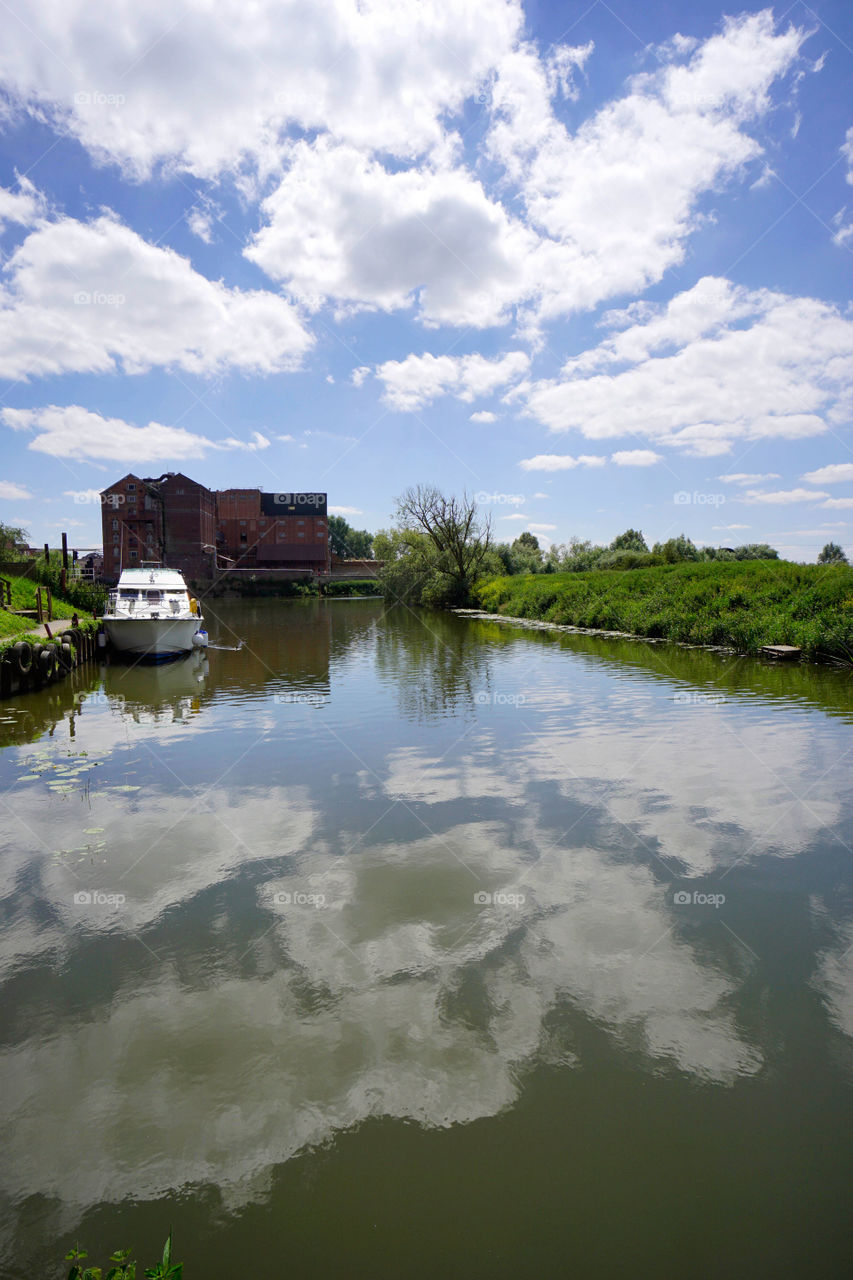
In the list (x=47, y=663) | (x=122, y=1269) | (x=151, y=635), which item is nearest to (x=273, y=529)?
(x=151, y=635)

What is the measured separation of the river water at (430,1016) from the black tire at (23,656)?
330 inches

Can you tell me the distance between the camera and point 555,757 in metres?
11.8

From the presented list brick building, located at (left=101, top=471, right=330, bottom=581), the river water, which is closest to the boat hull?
the river water

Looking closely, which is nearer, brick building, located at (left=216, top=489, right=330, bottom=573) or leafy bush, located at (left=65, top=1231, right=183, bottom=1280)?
leafy bush, located at (left=65, top=1231, right=183, bottom=1280)

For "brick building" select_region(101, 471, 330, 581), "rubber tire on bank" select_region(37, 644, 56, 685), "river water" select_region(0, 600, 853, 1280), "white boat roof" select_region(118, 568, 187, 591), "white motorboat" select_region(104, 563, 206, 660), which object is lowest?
"river water" select_region(0, 600, 853, 1280)

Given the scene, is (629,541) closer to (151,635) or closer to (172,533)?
(172,533)

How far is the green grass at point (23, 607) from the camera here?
858 inches

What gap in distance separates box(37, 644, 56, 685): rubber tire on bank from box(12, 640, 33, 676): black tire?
1.41 ft

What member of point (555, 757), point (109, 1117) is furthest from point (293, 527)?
point (109, 1117)

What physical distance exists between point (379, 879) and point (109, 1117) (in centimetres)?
335

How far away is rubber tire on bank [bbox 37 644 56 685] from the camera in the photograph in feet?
62.7

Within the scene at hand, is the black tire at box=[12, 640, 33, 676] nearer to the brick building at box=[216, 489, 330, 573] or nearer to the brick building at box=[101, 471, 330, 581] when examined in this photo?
the brick building at box=[101, 471, 330, 581]

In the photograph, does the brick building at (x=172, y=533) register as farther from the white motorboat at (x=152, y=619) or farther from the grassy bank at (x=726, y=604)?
the white motorboat at (x=152, y=619)

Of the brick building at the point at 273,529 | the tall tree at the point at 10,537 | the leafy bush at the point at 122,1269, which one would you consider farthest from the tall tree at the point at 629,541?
the leafy bush at the point at 122,1269
